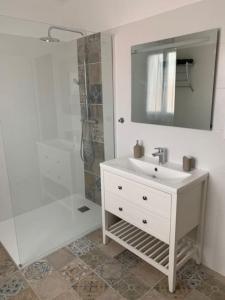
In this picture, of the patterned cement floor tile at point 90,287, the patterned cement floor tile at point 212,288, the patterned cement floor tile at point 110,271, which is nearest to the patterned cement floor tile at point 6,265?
the patterned cement floor tile at point 90,287

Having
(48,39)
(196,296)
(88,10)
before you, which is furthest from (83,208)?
(88,10)

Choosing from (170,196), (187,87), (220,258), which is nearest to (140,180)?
(170,196)

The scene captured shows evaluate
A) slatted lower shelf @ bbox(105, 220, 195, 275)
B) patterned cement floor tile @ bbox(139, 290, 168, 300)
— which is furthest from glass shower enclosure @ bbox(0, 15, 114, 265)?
patterned cement floor tile @ bbox(139, 290, 168, 300)

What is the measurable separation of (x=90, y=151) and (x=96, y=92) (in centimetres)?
73

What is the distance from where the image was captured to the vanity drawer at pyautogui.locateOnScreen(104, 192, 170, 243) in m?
1.69

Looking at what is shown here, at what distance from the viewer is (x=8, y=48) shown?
90.4 inches

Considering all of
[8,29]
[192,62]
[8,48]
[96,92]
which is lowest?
[96,92]

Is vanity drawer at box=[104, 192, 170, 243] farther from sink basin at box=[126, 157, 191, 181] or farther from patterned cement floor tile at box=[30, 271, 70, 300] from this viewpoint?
patterned cement floor tile at box=[30, 271, 70, 300]

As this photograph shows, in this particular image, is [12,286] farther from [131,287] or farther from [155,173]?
[155,173]

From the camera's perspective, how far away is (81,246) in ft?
7.37

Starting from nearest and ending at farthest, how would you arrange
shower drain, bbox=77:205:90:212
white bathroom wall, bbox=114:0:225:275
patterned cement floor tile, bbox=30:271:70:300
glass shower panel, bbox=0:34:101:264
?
white bathroom wall, bbox=114:0:225:275 < patterned cement floor tile, bbox=30:271:70:300 < glass shower panel, bbox=0:34:101:264 < shower drain, bbox=77:205:90:212

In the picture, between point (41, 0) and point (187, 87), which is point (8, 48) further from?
point (187, 87)

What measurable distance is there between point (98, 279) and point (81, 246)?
448 millimetres

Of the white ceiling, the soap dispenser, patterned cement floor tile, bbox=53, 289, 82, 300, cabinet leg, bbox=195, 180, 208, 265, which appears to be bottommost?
patterned cement floor tile, bbox=53, 289, 82, 300
